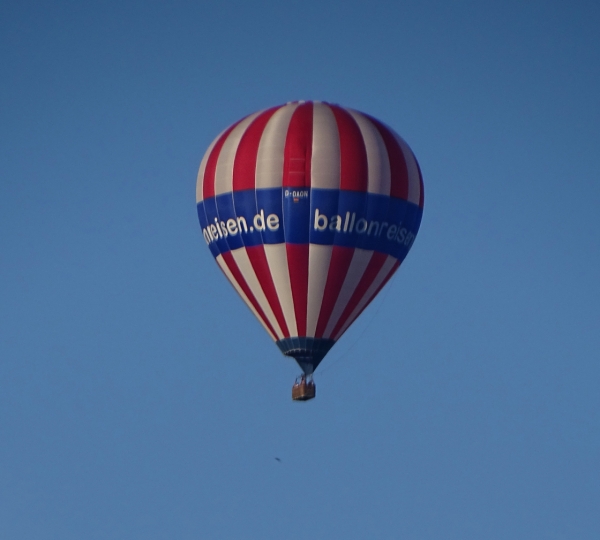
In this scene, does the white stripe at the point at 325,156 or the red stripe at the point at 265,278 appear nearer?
the white stripe at the point at 325,156

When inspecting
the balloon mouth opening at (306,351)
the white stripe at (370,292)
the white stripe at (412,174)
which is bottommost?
the balloon mouth opening at (306,351)

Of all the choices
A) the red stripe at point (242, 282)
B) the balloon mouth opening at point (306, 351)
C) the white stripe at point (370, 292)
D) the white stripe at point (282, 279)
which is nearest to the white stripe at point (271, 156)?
the white stripe at point (282, 279)

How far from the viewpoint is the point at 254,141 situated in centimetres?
6397

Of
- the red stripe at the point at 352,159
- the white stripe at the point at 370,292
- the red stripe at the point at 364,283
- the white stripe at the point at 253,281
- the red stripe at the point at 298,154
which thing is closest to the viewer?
the red stripe at the point at 298,154

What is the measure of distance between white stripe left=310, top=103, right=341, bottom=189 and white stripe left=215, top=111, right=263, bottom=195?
1862 millimetres

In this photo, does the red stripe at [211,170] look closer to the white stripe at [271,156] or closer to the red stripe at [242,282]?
the white stripe at [271,156]

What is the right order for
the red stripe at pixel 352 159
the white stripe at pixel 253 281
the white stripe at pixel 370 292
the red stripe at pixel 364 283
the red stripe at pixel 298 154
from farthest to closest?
the white stripe at pixel 370 292 → the red stripe at pixel 364 283 → the white stripe at pixel 253 281 → the red stripe at pixel 352 159 → the red stripe at pixel 298 154

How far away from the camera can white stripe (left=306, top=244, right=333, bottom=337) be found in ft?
208

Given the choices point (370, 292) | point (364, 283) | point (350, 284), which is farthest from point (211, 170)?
point (370, 292)

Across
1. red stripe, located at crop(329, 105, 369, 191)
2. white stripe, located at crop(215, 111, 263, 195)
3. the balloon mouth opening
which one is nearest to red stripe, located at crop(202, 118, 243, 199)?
white stripe, located at crop(215, 111, 263, 195)

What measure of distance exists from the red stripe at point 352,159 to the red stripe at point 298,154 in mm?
767

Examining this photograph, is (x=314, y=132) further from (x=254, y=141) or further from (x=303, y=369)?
(x=303, y=369)

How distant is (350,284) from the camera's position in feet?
210

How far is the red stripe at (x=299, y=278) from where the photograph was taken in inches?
2501
